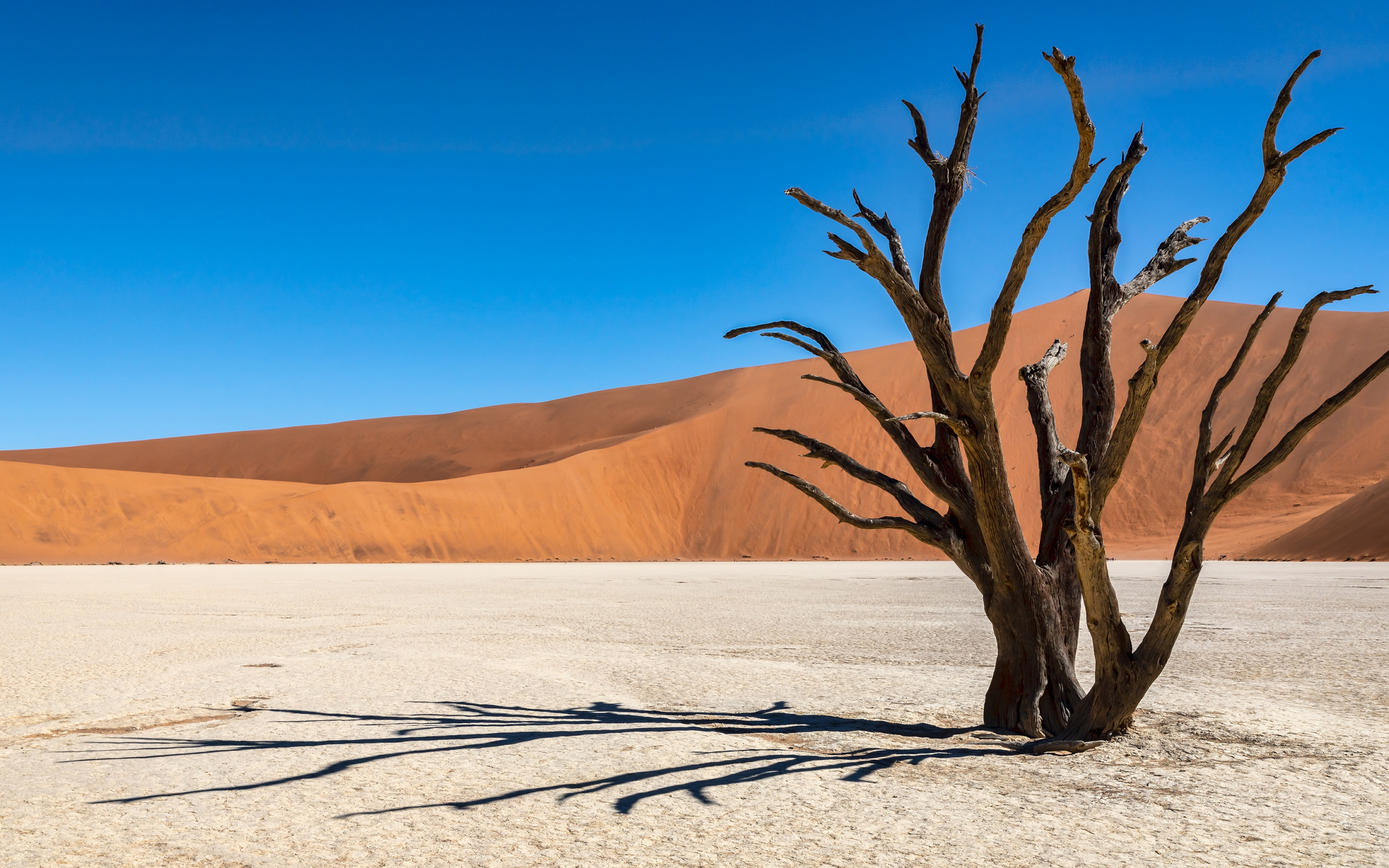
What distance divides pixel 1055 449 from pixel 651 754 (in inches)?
118

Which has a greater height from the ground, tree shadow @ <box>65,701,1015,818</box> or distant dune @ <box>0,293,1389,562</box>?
distant dune @ <box>0,293,1389,562</box>

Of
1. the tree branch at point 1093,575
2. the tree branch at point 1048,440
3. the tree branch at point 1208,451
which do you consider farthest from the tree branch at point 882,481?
the tree branch at point 1208,451

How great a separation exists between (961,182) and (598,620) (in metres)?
9.70

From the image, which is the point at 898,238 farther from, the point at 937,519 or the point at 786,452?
the point at 786,452

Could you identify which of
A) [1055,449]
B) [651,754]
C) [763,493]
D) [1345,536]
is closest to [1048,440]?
[1055,449]

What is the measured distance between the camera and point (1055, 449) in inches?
237

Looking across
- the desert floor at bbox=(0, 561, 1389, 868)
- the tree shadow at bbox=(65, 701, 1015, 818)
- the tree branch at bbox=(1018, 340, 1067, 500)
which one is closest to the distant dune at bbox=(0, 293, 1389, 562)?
the desert floor at bbox=(0, 561, 1389, 868)

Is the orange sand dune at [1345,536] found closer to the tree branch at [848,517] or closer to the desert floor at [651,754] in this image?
the desert floor at [651,754]

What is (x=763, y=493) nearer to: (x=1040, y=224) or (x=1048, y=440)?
(x=1048, y=440)

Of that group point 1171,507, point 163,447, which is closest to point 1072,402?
point 1171,507

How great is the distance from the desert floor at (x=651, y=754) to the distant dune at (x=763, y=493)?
115 ft

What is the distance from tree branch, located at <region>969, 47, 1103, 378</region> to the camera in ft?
14.8

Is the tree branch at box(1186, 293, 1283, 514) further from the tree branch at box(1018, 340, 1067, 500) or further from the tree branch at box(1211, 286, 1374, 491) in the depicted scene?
the tree branch at box(1018, 340, 1067, 500)

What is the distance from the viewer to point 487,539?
51.4 metres
